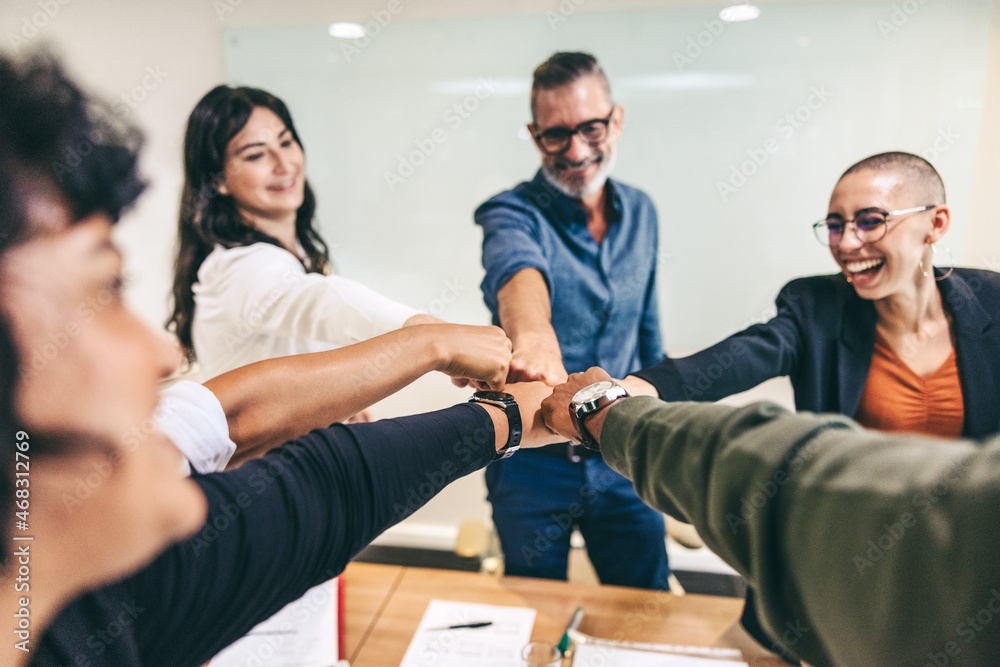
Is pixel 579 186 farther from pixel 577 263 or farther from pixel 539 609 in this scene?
pixel 539 609

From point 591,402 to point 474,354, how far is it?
0.26 meters

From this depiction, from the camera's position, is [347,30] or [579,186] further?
[347,30]

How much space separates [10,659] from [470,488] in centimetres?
198

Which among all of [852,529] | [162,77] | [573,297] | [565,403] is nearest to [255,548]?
[852,529]

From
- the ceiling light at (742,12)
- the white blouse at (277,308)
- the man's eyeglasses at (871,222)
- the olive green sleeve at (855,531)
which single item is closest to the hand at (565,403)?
the white blouse at (277,308)

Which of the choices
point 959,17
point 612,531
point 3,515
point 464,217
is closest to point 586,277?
point 612,531

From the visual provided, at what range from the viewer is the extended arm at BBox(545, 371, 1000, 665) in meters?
0.38

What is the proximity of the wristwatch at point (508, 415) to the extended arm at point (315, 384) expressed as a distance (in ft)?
0.37

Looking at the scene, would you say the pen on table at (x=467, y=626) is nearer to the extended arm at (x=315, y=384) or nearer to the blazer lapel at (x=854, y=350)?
the extended arm at (x=315, y=384)

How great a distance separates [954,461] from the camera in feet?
1.34

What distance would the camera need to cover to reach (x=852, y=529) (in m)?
0.44

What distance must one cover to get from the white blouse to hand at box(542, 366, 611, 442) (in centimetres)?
37

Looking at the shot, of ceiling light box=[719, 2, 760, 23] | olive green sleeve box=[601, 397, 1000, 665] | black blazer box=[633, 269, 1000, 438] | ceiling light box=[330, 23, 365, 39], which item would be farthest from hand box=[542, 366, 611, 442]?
ceiling light box=[719, 2, 760, 23]

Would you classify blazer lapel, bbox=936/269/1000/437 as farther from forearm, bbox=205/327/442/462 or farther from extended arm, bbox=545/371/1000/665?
forearm, bbox=205/327/442/462
